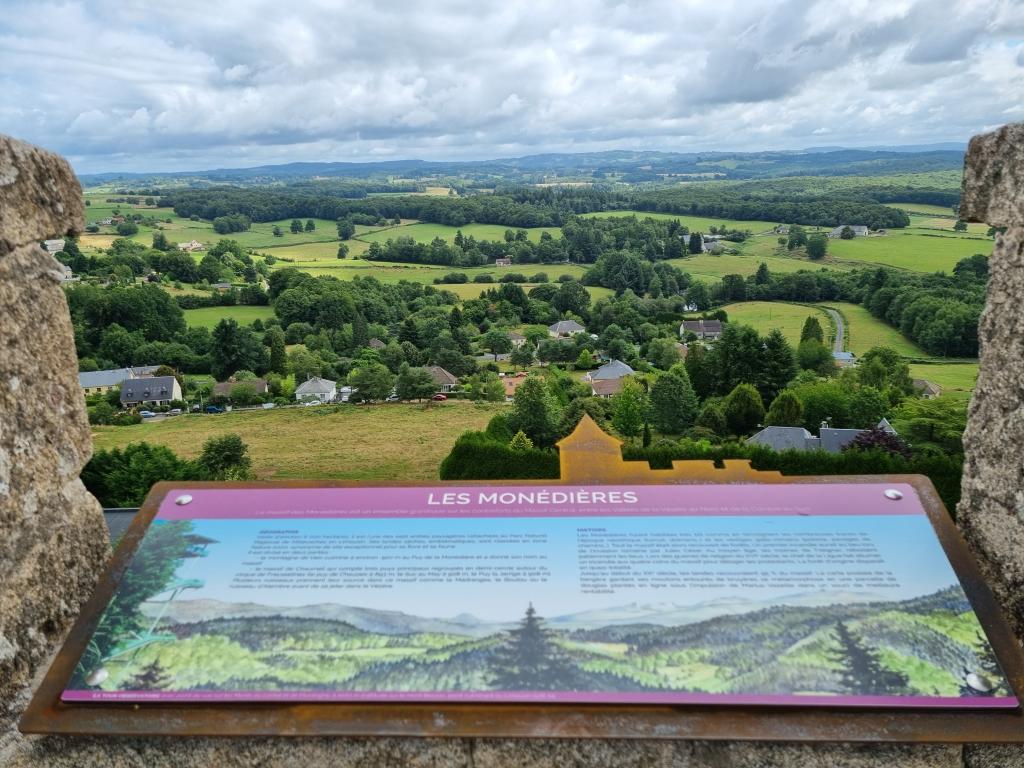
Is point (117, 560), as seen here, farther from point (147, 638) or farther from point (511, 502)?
point (511, 502)

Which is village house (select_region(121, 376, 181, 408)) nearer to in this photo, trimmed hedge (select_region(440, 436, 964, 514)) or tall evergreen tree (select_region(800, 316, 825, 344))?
trimmed hedge (select_region(440, 436, 964, 514))

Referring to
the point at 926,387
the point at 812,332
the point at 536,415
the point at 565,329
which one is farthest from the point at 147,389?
the point at 926,387

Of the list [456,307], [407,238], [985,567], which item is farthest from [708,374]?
[407,238]

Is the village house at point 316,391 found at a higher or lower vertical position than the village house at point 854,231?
lower

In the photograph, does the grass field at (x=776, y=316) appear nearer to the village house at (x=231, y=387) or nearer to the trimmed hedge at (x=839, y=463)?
the village house at (x=231, y=387)

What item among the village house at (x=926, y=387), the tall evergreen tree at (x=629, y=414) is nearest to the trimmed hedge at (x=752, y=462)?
the tall evergreen tree at (x=629, y=414)

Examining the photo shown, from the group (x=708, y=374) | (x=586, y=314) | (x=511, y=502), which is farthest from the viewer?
(x=586, y=314)

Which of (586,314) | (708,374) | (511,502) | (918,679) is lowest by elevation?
(586,314)
